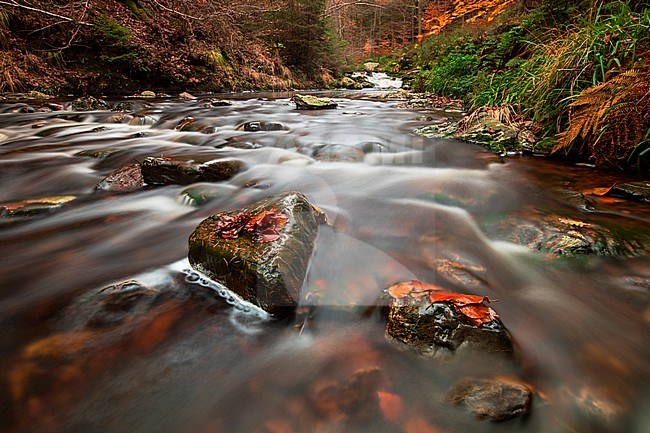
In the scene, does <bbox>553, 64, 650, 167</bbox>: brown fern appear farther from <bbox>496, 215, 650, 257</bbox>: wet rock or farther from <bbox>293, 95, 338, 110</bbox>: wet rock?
<bbox>293, 95, 338, 110</bbox>: wet rock

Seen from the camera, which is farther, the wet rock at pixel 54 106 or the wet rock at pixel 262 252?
the wet rock at pixel 54 106

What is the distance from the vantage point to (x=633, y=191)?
2611mm

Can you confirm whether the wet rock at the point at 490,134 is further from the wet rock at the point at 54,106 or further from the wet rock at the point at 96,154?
the wet rock at the point at 54,106

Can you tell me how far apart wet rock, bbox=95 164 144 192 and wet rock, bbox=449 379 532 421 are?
10.8 feet

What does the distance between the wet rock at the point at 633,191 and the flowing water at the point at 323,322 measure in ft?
0.61

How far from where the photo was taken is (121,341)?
1.41 m

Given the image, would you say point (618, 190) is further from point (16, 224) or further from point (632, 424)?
point (16, 224)

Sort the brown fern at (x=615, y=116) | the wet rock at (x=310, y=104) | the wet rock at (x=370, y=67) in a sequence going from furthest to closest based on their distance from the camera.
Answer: the wet rock at (x=370, y=67) < the wet rock at (x=310, y=104) < the brown fern at (x=615, y=116)

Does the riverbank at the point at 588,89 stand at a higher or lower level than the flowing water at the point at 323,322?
higher

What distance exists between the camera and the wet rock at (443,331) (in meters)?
1.29

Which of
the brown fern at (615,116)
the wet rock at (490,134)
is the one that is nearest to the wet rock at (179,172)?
the wet rock at (490,134)

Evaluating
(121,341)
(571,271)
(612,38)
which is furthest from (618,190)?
(121,341)

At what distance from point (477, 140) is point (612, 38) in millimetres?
1695

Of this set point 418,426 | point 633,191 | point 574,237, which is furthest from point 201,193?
point 633,191
